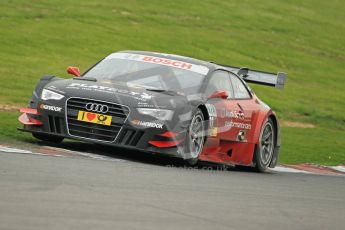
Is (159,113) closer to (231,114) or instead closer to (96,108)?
(96,108)

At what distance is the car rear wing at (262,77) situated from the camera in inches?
533

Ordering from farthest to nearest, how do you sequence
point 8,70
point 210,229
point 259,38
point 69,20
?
point 259,38, point 69,20, point 8,70, point 210,229

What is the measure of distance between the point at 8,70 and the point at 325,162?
9409 millimetres

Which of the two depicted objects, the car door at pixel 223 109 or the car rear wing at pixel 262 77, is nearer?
the car door at pixel 223 109

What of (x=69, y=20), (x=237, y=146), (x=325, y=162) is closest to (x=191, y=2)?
(x=69, y=20)

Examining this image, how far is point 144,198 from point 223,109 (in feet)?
15.3

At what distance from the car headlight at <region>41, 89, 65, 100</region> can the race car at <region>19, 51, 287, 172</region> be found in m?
0.01

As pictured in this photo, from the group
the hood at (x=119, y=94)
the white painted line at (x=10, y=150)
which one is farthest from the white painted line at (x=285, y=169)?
the white painted line at (x=10, y=150)

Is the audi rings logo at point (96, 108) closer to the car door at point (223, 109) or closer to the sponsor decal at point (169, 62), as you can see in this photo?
the car door at point (223, 109)

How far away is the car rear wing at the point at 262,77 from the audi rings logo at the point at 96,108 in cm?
330

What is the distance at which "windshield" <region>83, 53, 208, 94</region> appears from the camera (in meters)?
11.7

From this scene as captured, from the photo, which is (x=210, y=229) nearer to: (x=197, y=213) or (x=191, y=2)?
(x=197, y=213)

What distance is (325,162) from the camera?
15.3 meters

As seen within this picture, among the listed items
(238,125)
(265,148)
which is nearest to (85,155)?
(238,125)
